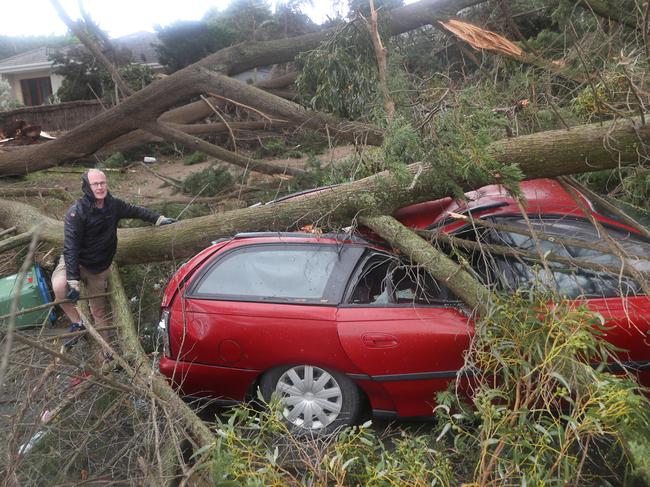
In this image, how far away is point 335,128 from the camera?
6.90 meters

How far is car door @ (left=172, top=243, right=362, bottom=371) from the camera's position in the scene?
4.11 meters

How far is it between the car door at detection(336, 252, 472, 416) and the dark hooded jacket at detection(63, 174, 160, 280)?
2.34m

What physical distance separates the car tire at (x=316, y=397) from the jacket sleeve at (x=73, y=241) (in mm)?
1878

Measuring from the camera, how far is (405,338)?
393cm

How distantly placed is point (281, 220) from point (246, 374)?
1.54 m

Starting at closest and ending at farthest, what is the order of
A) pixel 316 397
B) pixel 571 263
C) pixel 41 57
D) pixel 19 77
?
pixel 571 263
pixel 316 397
pixel 41 57
pixel 19 77

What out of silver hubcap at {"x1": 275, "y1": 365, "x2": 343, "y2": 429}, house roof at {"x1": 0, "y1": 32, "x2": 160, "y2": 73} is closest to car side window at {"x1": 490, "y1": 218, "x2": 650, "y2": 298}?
silver hubcap at {"x1": 275, "y1": 365, "x2": 343, "y2": 429}

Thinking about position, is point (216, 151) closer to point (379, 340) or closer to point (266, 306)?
point (266, 306)

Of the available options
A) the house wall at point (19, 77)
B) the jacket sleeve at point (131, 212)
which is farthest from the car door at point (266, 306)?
the house wall at point (19, 77)

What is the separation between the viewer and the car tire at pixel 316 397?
412 centimetres

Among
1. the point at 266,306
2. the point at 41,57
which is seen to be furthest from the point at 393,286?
the point at 41,57

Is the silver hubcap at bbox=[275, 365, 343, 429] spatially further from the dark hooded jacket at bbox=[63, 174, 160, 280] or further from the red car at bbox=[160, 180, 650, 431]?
the dark hooded jacket at bbox=[63, 174, 160, 280]

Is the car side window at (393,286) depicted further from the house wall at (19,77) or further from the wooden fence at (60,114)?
the house wall at (19,77)

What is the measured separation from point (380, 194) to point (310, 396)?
1.63 m
